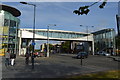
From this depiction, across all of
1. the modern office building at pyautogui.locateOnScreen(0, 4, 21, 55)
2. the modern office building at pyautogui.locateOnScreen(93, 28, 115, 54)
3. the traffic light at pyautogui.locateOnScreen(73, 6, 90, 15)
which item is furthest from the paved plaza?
the modern office building at pyautogui.locateOnScreen(93, 28, 115, 54)

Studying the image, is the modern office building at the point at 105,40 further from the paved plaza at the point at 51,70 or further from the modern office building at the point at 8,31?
the paved plaza at the point at 51,70

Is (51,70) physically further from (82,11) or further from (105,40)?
(105,40)

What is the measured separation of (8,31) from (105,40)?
136 ft

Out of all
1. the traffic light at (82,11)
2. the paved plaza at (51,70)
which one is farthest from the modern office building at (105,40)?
the traffic light at (82,11)

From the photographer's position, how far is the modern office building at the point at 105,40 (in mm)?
66869

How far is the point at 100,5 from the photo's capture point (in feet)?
21.0

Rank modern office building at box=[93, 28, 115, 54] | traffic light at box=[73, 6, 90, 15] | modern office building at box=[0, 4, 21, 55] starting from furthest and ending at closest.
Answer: modern office building at box=[93, 28, 115, 54] < modern office building at box=[0, 4, 21, 55] < traffic light at box=[73, 6, 90, 15]

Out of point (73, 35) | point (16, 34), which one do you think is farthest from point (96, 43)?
point (16, 34)

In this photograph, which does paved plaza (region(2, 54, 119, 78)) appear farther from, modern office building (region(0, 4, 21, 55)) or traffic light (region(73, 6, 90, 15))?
modern office building (region(0, 4, 21, 55))

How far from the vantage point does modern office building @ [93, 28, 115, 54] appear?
6687 cm

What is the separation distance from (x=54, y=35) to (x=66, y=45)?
43.6 m

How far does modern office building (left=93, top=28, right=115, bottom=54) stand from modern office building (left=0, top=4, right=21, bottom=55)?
36.4 m

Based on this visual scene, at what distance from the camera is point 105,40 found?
231 feet

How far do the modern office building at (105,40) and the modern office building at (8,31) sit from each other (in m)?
36.4
